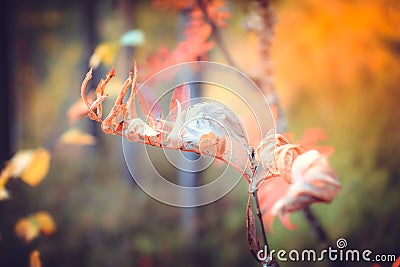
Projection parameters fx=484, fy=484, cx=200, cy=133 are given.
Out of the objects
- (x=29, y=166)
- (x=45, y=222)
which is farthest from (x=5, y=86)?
(x=45, y=222)

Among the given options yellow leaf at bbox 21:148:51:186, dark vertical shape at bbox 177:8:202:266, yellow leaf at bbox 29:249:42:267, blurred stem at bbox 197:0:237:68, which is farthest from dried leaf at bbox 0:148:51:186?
blurred stem at bbox 197:0:237:68

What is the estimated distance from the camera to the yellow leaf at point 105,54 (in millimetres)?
1440

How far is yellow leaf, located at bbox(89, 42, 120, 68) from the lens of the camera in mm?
1440

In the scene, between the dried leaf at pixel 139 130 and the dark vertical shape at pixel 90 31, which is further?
the dark vertical shape at pixel 90 31

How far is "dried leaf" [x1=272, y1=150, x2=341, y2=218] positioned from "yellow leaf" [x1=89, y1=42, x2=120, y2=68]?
817 millimetres

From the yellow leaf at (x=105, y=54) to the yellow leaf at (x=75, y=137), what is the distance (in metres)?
0.21

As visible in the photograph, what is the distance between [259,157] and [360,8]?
0.67m

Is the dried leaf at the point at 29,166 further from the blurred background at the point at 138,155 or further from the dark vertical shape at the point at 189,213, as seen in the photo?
the dark vertical shape at the point at 189,213

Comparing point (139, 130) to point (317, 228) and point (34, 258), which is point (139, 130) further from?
point (34, 258)

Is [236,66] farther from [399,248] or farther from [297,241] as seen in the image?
[399,248]

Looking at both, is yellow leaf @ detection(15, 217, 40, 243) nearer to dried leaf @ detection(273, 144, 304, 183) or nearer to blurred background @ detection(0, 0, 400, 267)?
blurred background @ detection(0, 0, 400, 267)

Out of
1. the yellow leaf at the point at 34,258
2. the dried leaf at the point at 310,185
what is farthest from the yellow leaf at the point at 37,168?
the dried leaf at the point at 310,185

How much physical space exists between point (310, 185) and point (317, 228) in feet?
2.11

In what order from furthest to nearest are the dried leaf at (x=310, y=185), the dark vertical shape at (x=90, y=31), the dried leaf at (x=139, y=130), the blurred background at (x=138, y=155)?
the dark vertical shape at (x=90, y=31) < the blurred background at (x=138, y=155) < the dried leaf at (x=139, y=130) < the dried leaf at (x=310, y=185)
